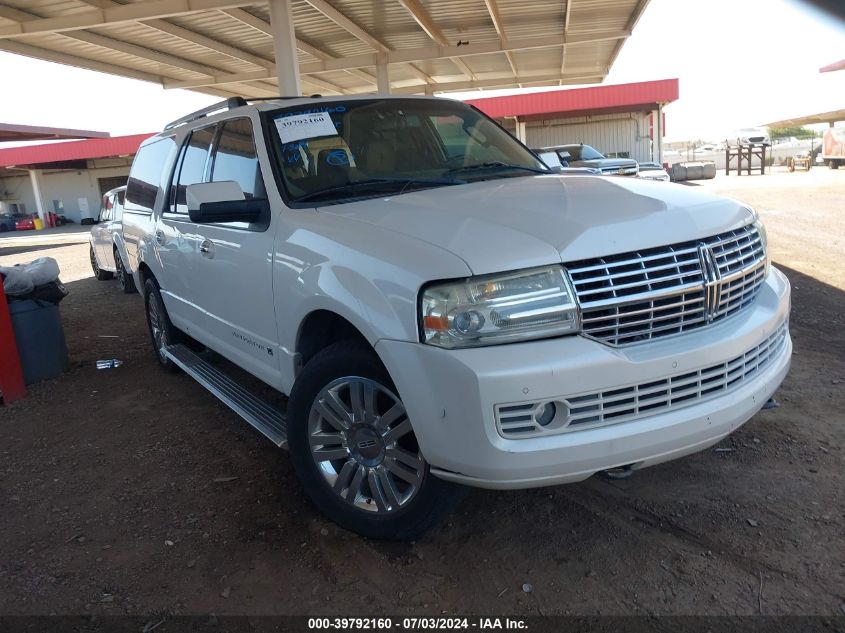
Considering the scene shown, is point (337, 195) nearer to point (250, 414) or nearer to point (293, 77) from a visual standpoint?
point (250, 414)

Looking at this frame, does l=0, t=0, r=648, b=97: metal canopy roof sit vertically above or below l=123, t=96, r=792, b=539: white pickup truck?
above

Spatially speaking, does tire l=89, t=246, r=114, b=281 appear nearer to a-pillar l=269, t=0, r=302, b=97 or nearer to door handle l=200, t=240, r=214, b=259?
a-pillar l=269, t=0, r=302, b=97

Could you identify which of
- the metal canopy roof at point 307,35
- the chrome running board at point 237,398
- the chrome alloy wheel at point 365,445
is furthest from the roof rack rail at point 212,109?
the metal canopy roof at point 307,35

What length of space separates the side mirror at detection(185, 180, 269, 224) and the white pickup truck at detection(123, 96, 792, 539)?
0.01 meters

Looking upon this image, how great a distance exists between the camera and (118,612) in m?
2.75

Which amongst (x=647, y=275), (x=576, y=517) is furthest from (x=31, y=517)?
(x=647, y=275)

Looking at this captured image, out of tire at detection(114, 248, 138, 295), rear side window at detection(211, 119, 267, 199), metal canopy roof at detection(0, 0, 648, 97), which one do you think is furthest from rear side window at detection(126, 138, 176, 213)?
metal canopy roof at detection(0, 0, 648, 97)

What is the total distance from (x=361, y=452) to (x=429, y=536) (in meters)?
0.52

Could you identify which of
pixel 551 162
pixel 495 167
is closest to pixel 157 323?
pixel 495 167

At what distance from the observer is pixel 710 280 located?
269cm

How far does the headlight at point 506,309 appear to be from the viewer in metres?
2.44

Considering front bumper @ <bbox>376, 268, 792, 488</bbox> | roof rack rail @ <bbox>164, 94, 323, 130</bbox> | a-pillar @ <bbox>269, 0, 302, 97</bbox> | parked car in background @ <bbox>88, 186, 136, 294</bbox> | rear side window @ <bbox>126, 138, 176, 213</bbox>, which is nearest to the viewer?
front bumper @ <bbox>376, 268, 792, 488</bbox>

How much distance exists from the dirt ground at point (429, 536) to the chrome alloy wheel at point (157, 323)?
1.24m

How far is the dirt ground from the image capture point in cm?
267
